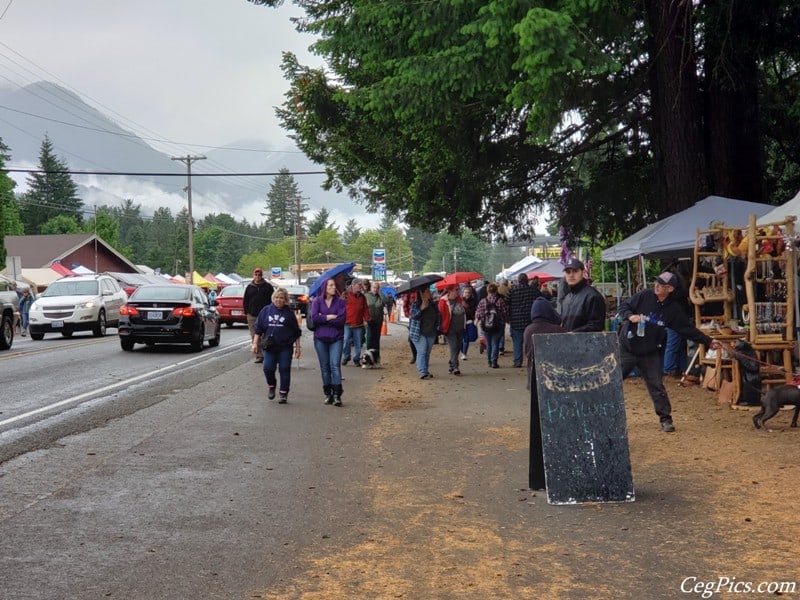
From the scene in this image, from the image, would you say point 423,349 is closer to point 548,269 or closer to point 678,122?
point 678,122

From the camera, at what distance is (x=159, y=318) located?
2253 centimetres

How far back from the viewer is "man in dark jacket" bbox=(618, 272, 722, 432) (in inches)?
406

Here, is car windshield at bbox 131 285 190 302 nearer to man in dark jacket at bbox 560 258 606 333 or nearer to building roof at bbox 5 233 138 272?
man in dark jacket at bbox 560 258 606 333

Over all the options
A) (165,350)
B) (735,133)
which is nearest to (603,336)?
(735,133)

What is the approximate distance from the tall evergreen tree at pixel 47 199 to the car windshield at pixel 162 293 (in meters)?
98.0

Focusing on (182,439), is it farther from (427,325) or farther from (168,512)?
(427,325)

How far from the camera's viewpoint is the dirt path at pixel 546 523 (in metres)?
5.32

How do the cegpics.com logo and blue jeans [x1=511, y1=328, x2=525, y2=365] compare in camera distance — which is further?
blue jeans [x1=511, y1=328, x2=525, y2=365]

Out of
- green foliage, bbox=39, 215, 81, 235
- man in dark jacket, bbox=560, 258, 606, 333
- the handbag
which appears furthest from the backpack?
green foliage, bbox=39, 215, 81, 235

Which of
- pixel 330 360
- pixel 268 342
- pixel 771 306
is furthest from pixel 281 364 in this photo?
pixel 771 306

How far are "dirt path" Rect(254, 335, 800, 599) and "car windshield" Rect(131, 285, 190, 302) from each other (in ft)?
42.1

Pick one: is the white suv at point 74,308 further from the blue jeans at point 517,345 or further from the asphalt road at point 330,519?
the asphalt road at point 330,519

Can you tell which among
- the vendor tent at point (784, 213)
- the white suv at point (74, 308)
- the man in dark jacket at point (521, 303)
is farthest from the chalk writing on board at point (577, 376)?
the white suv at point (74, 308)

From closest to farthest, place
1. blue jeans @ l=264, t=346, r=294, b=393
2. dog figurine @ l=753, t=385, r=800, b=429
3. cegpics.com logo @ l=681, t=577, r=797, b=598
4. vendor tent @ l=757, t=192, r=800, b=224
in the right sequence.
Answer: cegpics.com logo @ l=681, t=577, r=797, b=598 < dog figurine @ l=753, t=385, r=800, b=429 < vendor tent @ l=757, t=192, r=800, b=224 < blue jeans @ l=264, t=346, r=294, b=393
